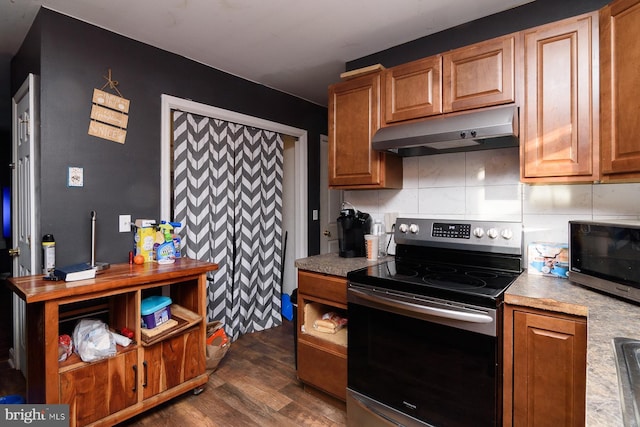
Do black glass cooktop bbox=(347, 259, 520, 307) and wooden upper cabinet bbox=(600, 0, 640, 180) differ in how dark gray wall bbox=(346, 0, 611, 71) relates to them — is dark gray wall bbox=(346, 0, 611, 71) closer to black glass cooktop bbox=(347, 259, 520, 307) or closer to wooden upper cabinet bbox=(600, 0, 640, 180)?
wooden upper cabinet bbox=(600, 0, 640, 180)

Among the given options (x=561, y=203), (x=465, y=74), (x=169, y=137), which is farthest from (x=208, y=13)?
(x=561, y=203)

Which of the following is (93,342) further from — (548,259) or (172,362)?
(548,259)

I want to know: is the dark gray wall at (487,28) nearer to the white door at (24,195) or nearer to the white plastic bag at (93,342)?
the white door at (24,195)

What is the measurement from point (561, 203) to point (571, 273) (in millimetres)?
451

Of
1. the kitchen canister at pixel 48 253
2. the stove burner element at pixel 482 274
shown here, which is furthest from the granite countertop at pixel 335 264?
the kitchen canister at pixel 48 253

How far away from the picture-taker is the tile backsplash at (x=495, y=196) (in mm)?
1676

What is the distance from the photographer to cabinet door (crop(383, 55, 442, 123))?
6.27 ft

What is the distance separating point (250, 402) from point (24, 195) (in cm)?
205

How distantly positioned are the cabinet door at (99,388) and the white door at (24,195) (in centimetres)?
77

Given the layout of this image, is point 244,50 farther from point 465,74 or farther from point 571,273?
point 571,273

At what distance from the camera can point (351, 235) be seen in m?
2.25

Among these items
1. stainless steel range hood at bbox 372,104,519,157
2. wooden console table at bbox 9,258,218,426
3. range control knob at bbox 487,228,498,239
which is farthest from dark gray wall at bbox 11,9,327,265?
range control knob at bbox 487,228,498,239

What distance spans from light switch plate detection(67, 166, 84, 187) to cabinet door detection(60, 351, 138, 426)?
108 centimetres

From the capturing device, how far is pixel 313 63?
267cm
